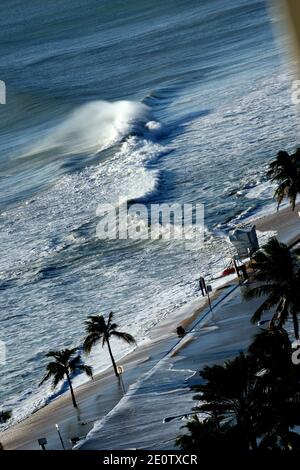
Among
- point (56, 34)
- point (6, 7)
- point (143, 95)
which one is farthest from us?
point (6, 7)

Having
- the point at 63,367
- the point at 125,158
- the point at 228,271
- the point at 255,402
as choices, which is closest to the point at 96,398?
the point at 63,367

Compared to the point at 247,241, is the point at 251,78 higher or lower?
higher

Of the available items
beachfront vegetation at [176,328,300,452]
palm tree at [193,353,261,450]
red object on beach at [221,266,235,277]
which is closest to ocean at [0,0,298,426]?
red object on beach at [221,266,235,277]

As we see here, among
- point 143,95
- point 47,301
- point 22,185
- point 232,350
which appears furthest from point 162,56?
point 232,350

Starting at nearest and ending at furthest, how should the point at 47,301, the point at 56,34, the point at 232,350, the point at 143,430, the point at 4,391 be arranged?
1. the point at 143,430
2. the point at 232,350
3. the point at 4,391
4. the point at 47,301
5. the point at 56,34

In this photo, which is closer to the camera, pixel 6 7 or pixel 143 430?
pixel 143 430

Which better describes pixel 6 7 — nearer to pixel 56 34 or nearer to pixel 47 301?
pixel 56 34

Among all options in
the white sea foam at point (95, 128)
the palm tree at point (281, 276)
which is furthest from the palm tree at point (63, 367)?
the white sea foam at point (95, 128)

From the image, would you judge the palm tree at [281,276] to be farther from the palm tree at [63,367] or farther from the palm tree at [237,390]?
the palm tree at [63,367]
